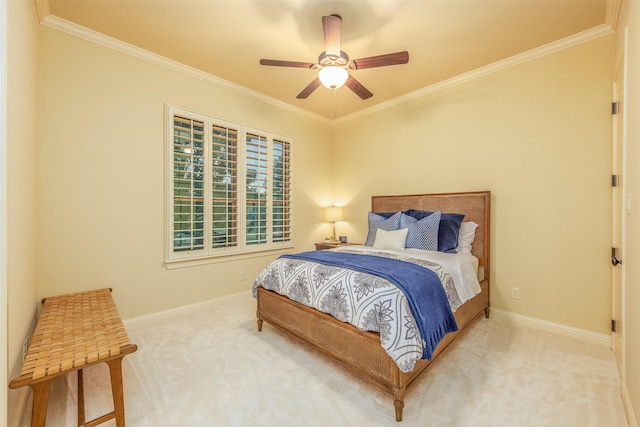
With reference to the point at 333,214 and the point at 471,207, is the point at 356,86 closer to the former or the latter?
the point at 471,207

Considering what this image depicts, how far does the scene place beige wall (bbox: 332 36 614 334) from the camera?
2.55m

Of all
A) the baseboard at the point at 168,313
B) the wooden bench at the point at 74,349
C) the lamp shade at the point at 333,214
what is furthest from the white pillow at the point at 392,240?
the wooden bench at the point at 74,349

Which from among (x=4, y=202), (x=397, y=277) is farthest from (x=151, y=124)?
(x=397, y=277)

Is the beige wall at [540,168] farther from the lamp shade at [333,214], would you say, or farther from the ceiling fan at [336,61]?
the ceiling fan at [336,61]

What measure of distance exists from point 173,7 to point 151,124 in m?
1.19

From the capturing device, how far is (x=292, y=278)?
2438 mm

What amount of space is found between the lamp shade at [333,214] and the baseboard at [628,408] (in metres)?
3.47

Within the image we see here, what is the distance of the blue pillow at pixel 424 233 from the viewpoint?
2.98 m

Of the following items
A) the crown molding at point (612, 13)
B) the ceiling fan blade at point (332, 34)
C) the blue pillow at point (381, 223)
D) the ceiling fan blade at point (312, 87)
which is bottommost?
the blue pillow at point (381, 223)

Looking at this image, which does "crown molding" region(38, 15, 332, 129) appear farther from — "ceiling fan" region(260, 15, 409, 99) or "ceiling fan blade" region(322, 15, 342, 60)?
"ceiling fan blade" region(322, 15, 342, 60)

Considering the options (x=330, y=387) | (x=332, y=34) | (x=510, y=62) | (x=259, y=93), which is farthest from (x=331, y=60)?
(x=330, y=387)

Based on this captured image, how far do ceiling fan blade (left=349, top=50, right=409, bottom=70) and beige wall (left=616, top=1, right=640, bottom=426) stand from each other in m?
1.31

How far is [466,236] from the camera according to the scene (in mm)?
3133

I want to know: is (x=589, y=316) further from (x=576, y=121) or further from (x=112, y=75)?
Answer: (x=112, y=75)
